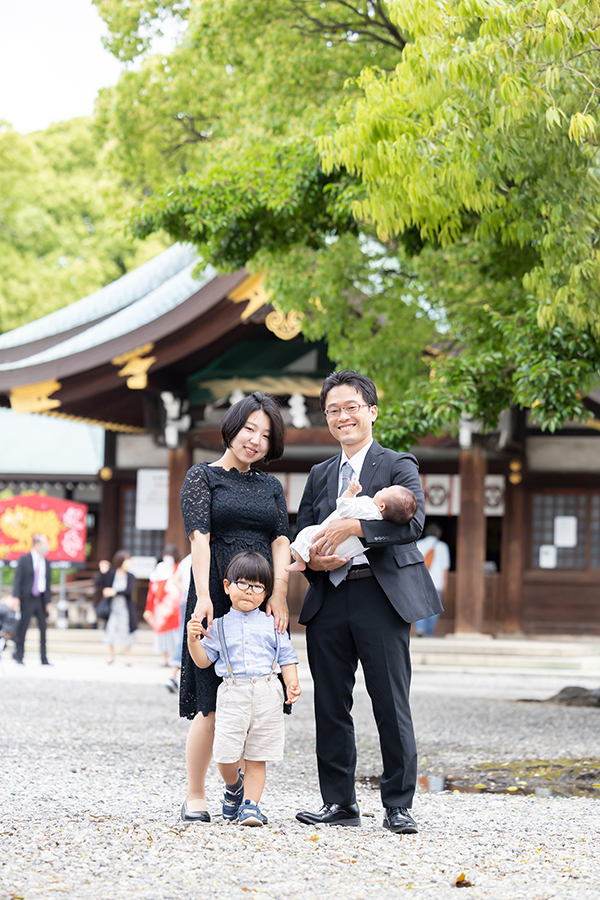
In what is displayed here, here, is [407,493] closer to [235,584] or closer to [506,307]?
[235,584]

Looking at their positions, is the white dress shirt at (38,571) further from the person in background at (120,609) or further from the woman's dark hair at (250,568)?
the woman's dark hair at (250,568)

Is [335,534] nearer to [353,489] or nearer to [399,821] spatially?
[353,489]

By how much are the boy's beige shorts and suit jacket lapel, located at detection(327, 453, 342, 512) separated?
777 millimetres

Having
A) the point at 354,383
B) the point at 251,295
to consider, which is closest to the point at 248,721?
the point at 354,383

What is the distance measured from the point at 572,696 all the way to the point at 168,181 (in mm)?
6143

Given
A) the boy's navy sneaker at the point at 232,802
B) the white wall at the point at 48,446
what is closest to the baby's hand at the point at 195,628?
the boy's navy sneaker at the point at 232,802

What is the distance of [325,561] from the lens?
388 centimetres

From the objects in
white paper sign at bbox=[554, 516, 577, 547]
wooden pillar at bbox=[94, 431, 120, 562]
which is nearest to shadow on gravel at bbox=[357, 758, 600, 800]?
white paper sign at bbox=[554, 516, 577, 547]

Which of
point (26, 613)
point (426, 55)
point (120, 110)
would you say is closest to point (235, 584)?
point (426, 55)

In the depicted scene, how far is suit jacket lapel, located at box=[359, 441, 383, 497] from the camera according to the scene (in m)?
4.06

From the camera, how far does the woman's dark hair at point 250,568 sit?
3816 mm

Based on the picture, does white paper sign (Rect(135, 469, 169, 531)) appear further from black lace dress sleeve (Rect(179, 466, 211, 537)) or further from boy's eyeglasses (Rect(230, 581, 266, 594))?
boy's eyeglasses (Rect(230, 581, 266, 594))

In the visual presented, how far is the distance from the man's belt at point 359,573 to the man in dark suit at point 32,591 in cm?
910

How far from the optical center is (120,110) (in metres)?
13.2
